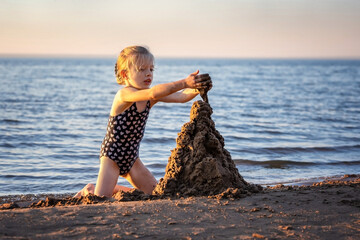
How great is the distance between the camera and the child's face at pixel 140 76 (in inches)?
168

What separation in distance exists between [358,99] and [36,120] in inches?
597

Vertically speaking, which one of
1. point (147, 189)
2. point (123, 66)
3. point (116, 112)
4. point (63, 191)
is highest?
point (123, 66)

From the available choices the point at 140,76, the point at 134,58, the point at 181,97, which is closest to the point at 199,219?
the point at 181,97

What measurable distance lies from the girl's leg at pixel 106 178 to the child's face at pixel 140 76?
0.82 meters

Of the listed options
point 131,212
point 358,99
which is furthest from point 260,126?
point 358,99

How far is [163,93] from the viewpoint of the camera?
12.4 feet

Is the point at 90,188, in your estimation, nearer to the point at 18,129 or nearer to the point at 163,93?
the point at 163,93

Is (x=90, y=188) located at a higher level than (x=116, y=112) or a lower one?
lower

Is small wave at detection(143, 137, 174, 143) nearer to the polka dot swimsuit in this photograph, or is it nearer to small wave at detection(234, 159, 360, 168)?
small wave at detection(234, 159, 360, 168)

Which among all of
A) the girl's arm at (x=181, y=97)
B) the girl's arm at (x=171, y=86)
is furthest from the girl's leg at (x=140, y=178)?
the girl's arm at (x=171, y=86)

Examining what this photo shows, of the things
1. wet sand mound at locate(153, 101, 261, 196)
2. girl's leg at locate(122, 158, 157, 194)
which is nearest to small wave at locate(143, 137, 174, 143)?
girl's leg at locate(122, 158, 157, 194)

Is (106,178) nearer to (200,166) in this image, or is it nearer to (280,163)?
(200,166)

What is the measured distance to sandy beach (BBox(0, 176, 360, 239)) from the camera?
2.95 m

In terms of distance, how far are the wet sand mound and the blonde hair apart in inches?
26.3
